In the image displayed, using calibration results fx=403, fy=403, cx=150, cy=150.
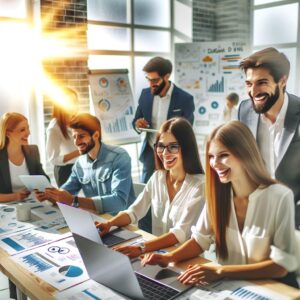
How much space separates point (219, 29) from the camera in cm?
645

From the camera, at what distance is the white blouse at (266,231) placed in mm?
1485

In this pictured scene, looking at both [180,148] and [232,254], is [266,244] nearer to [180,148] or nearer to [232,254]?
[232,254]

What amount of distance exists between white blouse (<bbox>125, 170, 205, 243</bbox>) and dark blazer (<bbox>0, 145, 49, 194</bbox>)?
107 cm

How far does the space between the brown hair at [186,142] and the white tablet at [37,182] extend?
0.79 meters

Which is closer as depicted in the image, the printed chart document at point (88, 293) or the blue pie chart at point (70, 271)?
the printed chart document at point (88, 293)

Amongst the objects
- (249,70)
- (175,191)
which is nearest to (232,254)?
(175,191)

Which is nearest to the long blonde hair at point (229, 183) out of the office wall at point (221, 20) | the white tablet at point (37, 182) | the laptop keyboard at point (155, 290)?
the laptop keyboard at point (155, 290)

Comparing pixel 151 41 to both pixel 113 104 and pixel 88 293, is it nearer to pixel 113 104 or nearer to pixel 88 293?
pixel 113 104

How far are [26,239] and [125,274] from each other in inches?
31.9

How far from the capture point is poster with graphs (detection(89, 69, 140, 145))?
4.68 meters

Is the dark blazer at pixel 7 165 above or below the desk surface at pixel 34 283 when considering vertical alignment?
above

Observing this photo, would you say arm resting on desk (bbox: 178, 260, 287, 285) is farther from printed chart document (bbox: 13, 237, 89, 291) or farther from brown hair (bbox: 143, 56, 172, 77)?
brown hair (bbox: 143, 56, 172, 77)

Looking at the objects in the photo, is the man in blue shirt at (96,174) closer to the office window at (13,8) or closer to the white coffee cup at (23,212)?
the white coffee cup at (23,212)

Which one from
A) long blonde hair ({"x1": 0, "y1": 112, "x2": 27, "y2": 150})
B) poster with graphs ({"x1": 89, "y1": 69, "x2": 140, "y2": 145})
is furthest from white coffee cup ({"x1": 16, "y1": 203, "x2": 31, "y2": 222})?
poster with graphs ({"x1": 89, "y1": 69, "x2": 140, "y2": 145})
